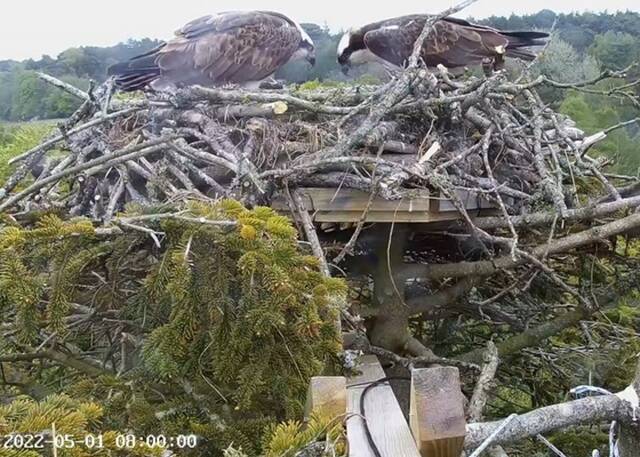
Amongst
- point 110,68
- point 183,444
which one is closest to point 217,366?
point 183,444

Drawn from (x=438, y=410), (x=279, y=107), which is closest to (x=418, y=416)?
(x=438, y=410)

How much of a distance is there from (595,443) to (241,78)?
7.88 ft

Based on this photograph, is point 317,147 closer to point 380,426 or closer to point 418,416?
point 380,426

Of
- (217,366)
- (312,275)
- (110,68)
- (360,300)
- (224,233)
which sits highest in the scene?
(110,68)

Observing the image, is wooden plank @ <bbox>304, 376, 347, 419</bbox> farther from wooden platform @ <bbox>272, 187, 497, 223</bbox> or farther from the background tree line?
the background tree line

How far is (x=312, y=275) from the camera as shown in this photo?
4.38 feet

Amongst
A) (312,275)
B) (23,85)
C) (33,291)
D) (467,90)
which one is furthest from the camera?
(23,85)

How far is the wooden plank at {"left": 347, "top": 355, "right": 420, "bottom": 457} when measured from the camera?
107 centimetres

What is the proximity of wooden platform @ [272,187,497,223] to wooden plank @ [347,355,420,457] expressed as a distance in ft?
2.40

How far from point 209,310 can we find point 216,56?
2.16 metres

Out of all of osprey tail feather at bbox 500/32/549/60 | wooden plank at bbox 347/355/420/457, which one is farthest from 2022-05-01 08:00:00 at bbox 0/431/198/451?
osprey tail feather at bbox 500/32/549/60

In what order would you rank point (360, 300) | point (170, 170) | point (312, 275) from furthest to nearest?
1. point (360, 300)
2. point (170, 170)
3. point (312, 275)

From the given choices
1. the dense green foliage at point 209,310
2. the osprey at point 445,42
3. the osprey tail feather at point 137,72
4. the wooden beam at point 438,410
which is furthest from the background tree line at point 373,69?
the wooden beam at point 438,410

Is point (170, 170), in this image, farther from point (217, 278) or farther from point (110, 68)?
point (110, 68)
